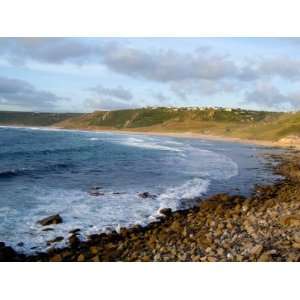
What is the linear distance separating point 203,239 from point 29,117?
68.3 feet

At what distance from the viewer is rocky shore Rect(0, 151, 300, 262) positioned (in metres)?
8.68

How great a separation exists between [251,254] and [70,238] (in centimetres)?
427

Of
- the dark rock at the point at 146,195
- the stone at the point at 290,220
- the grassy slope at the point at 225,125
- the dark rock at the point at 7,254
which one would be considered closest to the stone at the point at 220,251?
the stone at the point at 290,220

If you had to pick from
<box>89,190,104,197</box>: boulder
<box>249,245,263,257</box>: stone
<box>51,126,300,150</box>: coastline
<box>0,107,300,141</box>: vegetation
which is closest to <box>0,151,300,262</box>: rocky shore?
<box>249,245,263,257</box>: stone

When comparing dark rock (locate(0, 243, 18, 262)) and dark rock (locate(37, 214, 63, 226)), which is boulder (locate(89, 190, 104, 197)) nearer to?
dark rock (locate(37, 214, 63, 226))

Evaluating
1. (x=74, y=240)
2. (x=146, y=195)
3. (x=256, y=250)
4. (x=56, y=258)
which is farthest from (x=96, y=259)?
(x=146, y=195)

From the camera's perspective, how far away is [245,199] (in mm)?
14867

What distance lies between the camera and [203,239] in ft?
32.2

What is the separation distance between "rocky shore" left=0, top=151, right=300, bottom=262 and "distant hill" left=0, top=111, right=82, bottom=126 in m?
11.6

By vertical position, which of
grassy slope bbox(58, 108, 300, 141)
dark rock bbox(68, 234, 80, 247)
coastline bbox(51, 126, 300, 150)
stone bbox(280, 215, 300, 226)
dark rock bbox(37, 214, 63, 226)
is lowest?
dark rock bbox(68, 234, 80, 247)

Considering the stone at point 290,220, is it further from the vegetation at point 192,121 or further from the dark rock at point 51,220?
the vegetation at point 192,121

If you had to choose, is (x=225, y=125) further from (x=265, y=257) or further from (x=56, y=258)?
(x=265, y=257)

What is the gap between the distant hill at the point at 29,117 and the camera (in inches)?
853
